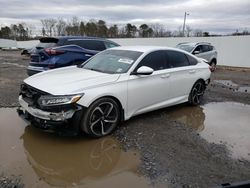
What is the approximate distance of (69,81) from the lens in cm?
466

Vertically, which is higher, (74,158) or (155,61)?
(155,61)

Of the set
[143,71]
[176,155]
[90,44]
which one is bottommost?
[176,155]

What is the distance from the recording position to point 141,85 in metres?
5.30

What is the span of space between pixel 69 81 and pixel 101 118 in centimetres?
83

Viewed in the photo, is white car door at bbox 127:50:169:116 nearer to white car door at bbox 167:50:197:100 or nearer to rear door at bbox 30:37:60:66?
white car door at bbox 167:50:197:100

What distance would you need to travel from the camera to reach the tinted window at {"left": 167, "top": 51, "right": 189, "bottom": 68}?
627cm

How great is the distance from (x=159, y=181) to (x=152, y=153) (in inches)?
30.8

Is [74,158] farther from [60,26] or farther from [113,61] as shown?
[60,26]

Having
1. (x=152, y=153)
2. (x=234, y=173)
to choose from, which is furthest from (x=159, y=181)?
(x=234, y=173)

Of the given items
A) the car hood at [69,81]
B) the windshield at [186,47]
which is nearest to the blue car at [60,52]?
the car hood at [69,81]

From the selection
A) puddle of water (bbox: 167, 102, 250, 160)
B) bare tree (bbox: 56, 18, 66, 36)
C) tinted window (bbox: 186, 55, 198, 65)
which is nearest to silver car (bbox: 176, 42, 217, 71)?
puddle of water (bbox: 167, 102, 250, 160)

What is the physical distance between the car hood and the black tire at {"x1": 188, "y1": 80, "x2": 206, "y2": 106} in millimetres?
2710

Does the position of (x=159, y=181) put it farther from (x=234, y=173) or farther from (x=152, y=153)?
(x=234, y=173)

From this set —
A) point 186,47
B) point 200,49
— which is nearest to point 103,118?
point 186,47
